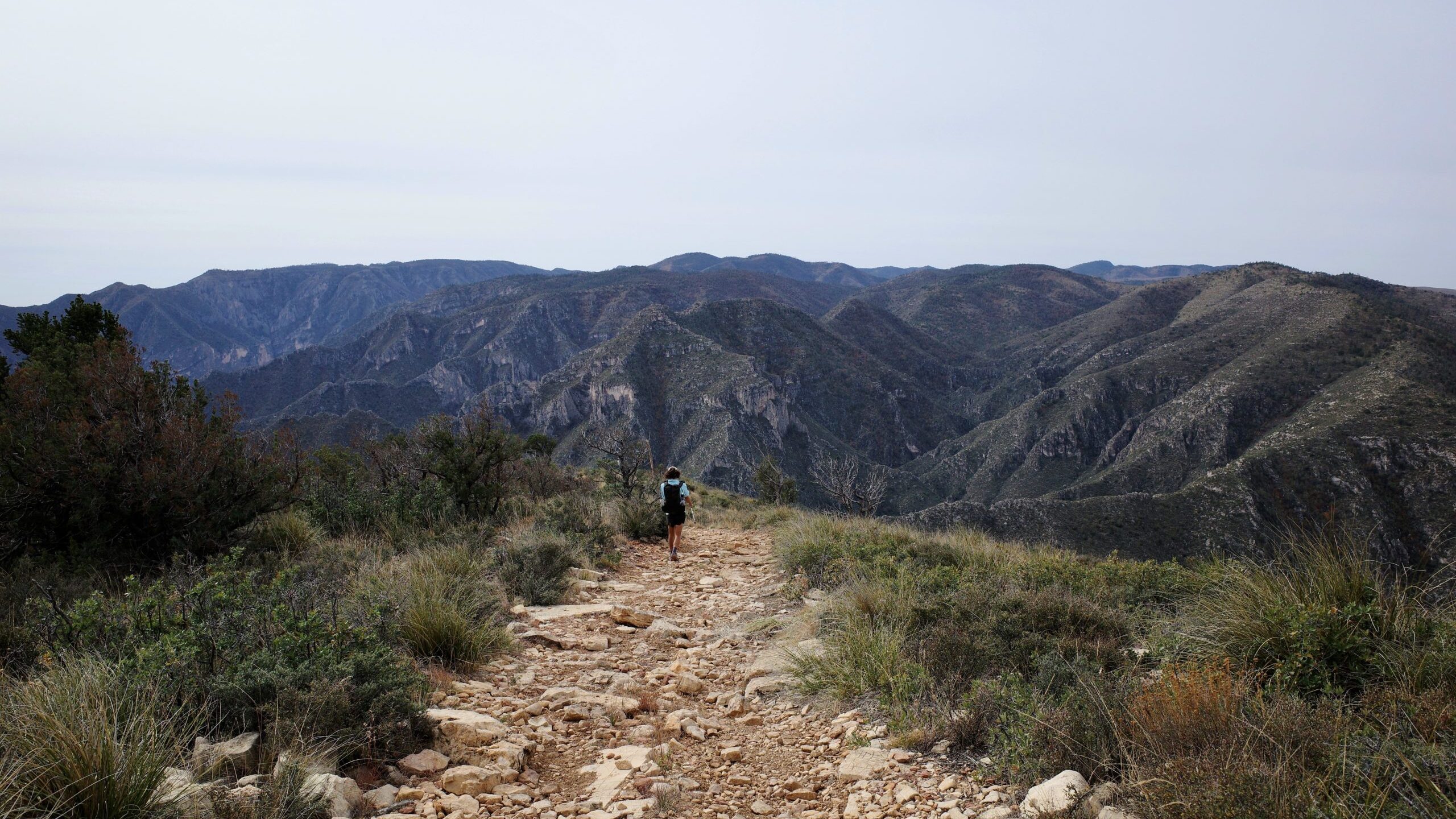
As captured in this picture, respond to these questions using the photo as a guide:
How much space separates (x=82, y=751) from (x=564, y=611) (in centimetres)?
385

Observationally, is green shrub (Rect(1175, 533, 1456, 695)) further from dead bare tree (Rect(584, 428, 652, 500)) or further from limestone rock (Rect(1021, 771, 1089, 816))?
dead bare tree (Rect(584, 428, 652, 500))

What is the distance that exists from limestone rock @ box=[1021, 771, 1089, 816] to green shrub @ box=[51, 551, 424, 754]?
9.32 ft

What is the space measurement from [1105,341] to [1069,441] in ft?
112

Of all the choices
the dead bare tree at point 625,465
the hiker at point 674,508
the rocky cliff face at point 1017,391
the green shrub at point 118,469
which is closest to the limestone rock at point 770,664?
the hiker at point 674,508

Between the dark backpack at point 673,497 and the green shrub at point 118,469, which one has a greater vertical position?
the green shrub at point 118,469

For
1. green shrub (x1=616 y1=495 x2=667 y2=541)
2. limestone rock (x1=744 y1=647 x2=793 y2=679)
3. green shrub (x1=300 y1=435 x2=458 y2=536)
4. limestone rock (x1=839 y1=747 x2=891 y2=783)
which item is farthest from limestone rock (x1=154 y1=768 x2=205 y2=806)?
green shrub (x1=616 y1=495 x2=667 y2=541)

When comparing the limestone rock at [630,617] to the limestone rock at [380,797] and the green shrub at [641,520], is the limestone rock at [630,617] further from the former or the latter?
the green shrub at [641,520]

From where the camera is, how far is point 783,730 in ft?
13.1

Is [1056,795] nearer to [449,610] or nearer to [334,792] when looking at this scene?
[334,792]

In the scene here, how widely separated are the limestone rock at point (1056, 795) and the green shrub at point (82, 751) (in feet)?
10.1

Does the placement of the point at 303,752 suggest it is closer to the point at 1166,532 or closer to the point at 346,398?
the point at 1166,532

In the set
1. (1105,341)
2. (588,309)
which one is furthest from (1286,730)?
(588,309)

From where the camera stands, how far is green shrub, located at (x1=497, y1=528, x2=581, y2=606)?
250 inches

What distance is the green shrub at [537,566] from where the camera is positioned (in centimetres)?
636
